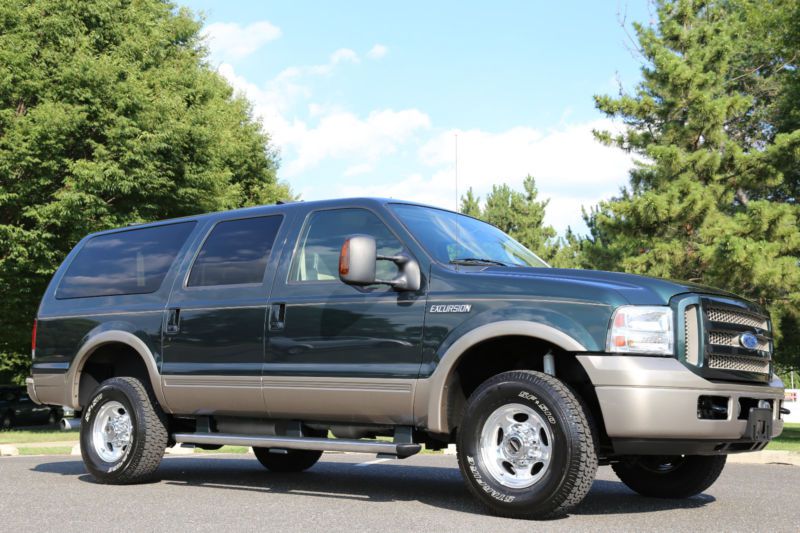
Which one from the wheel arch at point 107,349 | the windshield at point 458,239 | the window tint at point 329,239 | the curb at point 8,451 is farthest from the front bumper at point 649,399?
the curb at point 8,451

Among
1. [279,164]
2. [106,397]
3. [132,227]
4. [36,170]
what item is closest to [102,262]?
[132,227]

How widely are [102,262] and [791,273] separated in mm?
17444

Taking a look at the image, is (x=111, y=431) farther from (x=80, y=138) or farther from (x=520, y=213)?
(x=520, y=213)

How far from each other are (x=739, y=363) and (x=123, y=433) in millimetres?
5148

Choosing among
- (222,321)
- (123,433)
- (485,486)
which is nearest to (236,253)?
(222,321)

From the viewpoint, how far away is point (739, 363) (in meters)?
6.40

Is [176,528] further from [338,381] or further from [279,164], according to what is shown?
[279,164]

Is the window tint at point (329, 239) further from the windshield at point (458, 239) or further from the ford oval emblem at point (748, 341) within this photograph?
the ford oval emblem at point (748, 341)

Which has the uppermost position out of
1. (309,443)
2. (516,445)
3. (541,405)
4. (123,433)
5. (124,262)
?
(124,262)

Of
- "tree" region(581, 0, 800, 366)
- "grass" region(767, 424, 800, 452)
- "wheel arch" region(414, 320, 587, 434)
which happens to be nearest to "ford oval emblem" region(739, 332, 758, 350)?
"wheel arch" region(414, 320, 587, 434)

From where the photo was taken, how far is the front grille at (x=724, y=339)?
6.04m

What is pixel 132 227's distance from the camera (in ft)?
30.0

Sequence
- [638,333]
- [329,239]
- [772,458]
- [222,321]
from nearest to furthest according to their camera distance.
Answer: [638,333] → [329,239] → [222,321] → [772,458]

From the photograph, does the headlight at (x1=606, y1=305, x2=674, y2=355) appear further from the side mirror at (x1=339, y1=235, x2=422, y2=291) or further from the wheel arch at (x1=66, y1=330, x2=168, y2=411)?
the wheel arch at (x1=66, y1=330, x2=168, y2=411)
